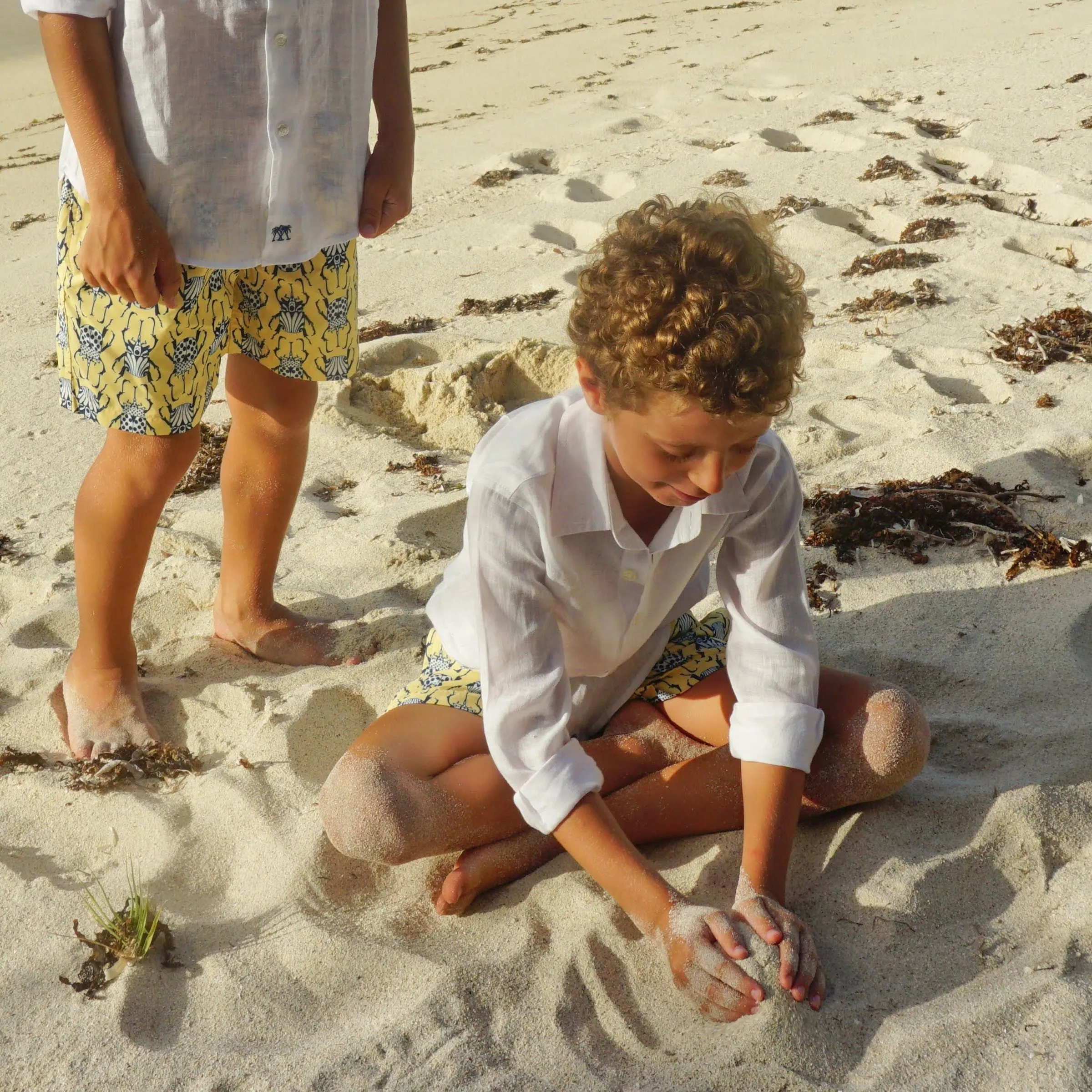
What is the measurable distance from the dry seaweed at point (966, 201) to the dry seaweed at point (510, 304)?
171 centimetres

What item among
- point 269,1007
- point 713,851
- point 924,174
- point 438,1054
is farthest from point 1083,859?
Result: point 924,174

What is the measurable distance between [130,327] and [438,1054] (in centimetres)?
143

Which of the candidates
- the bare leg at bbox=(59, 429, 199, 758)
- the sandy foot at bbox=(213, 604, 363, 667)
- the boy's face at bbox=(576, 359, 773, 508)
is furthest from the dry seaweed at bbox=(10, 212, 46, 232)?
the boy's face at bbox=(576, 359, 773, 508)

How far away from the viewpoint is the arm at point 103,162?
81.9 inches

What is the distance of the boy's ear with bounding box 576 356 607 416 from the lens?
185 centimetres

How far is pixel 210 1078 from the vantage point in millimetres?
1736

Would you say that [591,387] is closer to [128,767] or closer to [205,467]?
[128,767]

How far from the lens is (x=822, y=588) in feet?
9.54

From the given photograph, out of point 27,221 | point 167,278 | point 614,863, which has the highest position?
point 167,278

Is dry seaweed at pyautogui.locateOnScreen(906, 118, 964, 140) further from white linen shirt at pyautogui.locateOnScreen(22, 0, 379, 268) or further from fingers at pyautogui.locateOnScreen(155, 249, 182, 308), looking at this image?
fingers at pyautogui.locateOnScreen(155, 249, 182, 308)

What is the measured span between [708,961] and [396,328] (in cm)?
313

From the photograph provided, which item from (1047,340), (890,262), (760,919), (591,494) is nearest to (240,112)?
(591,494)

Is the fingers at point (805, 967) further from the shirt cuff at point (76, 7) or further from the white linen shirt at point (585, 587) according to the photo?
the shirt cuff at point (76, 7)

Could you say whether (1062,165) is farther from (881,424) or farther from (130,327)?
(130,327)
